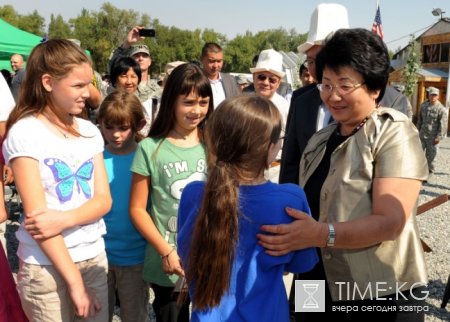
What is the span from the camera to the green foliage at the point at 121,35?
50.2 metres

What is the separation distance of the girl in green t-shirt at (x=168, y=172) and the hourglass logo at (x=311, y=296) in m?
0.58

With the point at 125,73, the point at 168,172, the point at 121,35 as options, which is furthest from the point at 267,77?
the point at 121,35

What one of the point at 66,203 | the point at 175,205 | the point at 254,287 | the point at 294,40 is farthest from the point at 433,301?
the point at 294,40

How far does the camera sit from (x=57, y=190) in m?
1.71

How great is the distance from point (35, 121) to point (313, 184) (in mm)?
1200

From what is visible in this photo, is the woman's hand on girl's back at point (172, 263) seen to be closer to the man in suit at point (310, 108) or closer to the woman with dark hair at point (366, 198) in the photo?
the woman with dark hair at point (366, 198)

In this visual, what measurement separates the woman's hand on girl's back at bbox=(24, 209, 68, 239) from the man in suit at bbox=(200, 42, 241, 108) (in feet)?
11.6

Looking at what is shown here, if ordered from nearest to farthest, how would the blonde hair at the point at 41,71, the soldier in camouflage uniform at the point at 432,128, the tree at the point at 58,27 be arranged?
the blonde hair at the point at 41,71 → the soldier in camouflage uniform at the point at 432,128 → the tree at the point at 58,27

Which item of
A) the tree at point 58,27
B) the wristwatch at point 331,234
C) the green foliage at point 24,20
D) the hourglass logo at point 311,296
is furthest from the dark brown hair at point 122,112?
the tree at point 58,27

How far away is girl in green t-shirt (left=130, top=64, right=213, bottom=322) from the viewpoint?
2133 mm

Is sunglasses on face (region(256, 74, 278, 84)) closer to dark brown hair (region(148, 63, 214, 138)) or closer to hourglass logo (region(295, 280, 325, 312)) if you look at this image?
dark brown hair (region(148, 63, 214, 138))

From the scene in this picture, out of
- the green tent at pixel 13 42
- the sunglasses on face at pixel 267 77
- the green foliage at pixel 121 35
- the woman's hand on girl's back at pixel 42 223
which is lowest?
the woman's hand on girl's back at pixel 42 223

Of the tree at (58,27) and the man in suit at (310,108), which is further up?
the tree at (58,27)

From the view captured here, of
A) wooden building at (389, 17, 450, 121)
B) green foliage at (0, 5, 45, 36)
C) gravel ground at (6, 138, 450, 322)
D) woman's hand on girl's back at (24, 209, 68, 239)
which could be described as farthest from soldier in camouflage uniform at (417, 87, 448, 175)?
green foliage at (0, 5, 45, 36)
